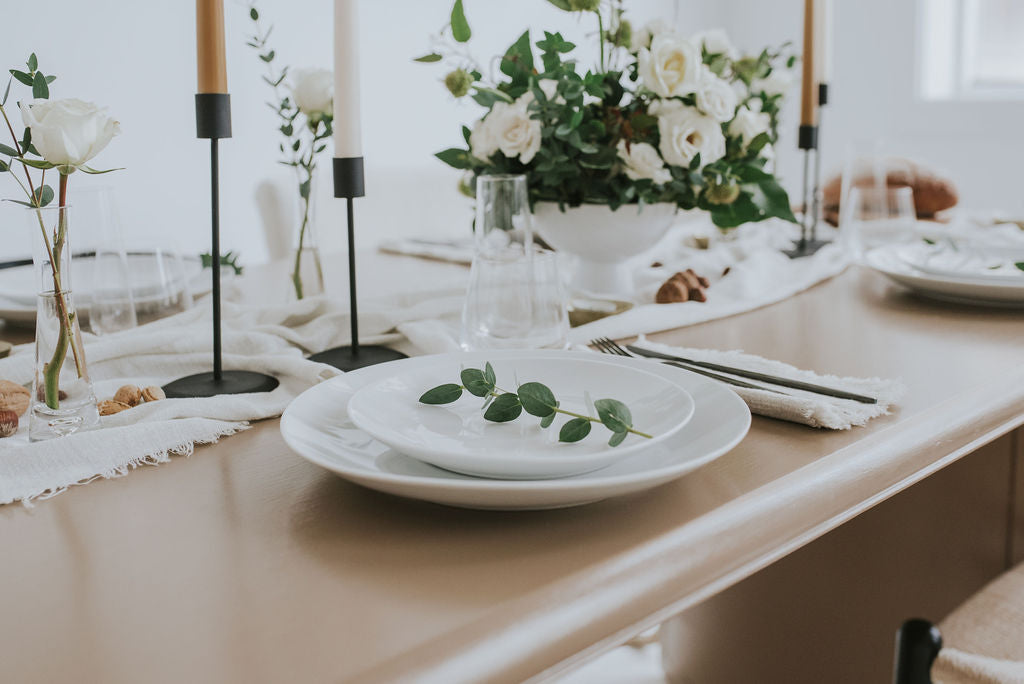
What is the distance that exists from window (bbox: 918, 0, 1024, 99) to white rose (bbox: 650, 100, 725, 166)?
3.28 metres

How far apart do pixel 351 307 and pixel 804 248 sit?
2.93ft

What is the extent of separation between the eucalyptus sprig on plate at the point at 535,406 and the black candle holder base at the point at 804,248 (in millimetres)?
936

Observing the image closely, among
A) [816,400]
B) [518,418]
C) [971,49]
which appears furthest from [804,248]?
[971,49]

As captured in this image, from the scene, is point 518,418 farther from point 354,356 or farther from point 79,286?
point 79,286

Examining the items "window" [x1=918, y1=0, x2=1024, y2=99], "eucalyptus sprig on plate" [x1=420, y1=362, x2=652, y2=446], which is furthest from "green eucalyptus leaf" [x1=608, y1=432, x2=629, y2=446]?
"window" [x1=918, y1=0, x2=1024, y2=99]

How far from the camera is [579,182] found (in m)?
1.06

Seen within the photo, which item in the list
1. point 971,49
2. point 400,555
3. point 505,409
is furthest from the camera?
point 971,49

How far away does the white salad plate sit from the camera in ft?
1.57

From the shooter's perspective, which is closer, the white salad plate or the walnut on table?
the white salad plate

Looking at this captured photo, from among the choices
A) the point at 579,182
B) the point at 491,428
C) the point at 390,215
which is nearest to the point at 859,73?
the point at 390,215

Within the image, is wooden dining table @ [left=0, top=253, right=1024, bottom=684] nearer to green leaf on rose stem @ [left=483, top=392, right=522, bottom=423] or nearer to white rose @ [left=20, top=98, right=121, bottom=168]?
green leaf on rose stem @ [left=483, top=392, right=522, bottom=423]

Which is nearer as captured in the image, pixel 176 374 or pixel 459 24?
pixel 176 374

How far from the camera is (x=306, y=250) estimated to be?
3.38ft

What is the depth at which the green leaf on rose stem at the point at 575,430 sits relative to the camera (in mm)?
525
